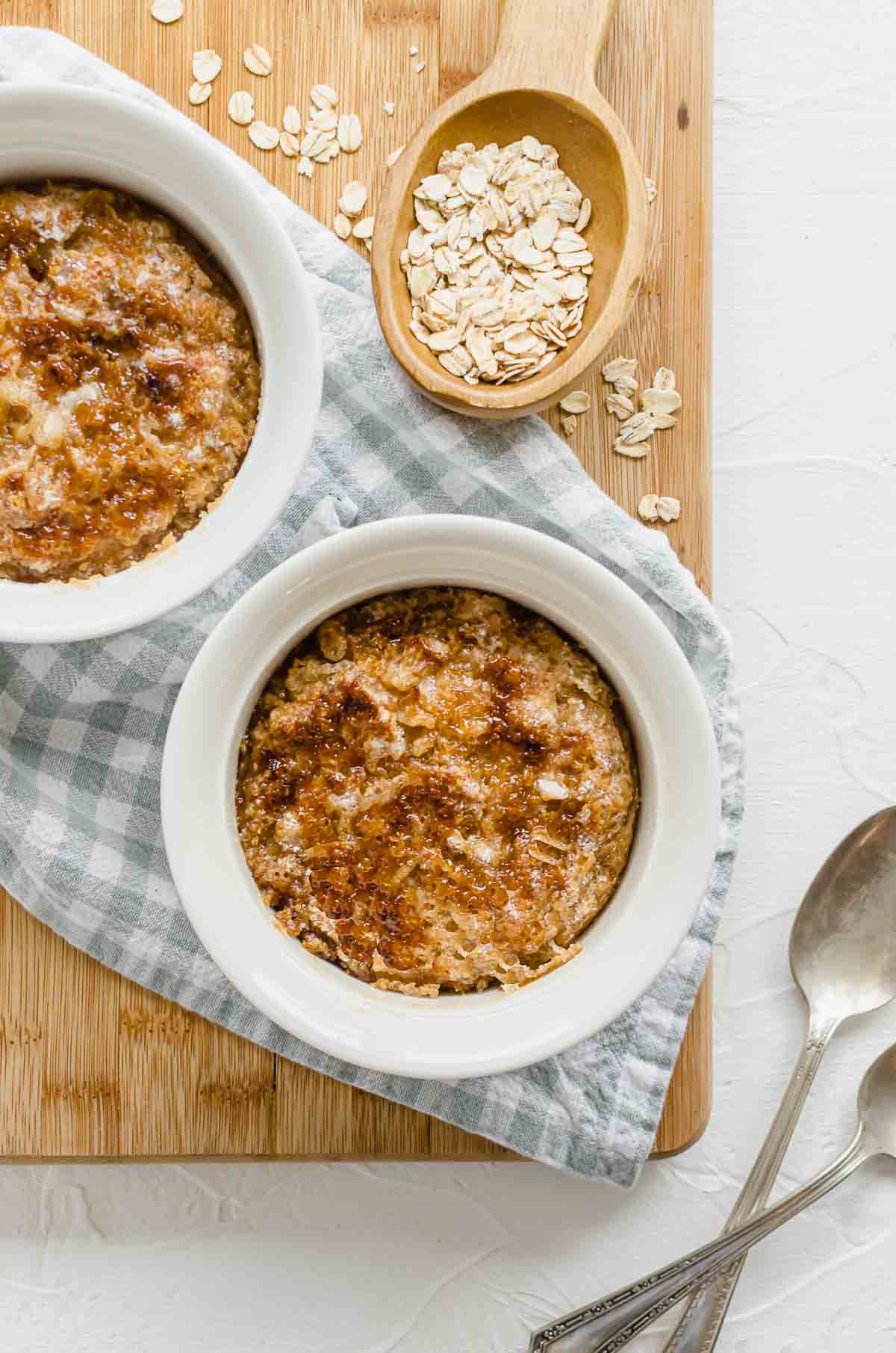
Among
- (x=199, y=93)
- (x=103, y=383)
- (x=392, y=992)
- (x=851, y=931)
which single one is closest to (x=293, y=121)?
(x=199, y=93)

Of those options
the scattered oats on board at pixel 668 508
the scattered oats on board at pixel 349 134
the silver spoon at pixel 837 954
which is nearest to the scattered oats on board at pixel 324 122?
the scattered oats on board at pixel 349 134

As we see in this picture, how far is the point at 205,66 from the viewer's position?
1984 millimetres

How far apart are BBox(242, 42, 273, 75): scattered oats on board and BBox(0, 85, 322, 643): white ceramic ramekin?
1.30 feet

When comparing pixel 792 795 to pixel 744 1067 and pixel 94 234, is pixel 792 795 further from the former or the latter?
pixel 94 234

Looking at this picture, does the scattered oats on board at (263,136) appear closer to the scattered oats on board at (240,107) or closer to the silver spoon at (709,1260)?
the scattered oats on board at (240,107)

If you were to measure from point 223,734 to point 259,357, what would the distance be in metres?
0.54

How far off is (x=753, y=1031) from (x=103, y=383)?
1.53m

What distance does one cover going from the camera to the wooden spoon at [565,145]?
1888 millimetres

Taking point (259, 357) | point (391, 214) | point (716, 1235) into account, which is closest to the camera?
point (259, 357)

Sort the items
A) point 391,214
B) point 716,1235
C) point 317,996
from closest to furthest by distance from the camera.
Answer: point 317,996, point 391,214, point 716,1235

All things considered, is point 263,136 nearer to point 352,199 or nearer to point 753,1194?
point 352,199

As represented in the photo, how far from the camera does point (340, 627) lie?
1694 mm

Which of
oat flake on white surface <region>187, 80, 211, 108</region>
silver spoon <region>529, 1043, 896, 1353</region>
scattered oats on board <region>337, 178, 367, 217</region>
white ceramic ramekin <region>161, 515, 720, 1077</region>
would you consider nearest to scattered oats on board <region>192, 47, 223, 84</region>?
oat flake on white surface <region>187, 80, 211, 108</region>

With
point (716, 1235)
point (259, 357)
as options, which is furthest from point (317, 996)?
point (716, 1235)
